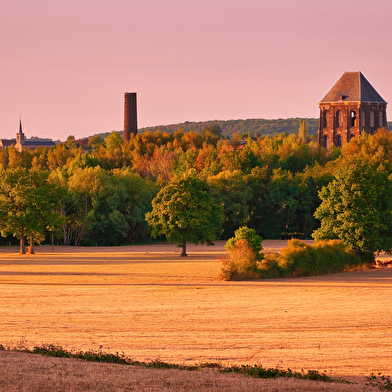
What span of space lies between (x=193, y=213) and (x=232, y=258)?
1887cm

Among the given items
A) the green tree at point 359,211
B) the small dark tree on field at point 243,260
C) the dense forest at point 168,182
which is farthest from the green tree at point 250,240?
the dense forest at point 168,182

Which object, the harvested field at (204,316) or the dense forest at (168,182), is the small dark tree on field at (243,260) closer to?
the harvested field at (204,316)

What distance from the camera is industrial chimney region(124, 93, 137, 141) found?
14700 cm

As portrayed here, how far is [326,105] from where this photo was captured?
149 meters

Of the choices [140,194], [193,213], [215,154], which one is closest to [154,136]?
[215,154]

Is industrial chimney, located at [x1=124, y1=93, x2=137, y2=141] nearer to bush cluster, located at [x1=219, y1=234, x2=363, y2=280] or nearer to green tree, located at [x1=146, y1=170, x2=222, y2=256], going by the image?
green tree, located at [x1=146, y1=170, x2=222, y2=256]

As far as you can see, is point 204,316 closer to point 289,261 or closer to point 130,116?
point 289,261

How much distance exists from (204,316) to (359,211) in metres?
28.0

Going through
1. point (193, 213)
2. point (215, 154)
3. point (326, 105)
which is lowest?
point (193, 213)

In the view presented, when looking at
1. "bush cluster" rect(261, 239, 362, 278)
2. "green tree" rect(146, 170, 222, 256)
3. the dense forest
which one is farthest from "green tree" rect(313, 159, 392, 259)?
the dense forest

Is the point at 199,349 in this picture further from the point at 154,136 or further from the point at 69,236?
the point at 154,136

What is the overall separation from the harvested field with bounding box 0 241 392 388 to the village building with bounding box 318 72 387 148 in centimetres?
9846

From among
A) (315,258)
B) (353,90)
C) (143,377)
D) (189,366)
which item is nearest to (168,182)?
(315,258)

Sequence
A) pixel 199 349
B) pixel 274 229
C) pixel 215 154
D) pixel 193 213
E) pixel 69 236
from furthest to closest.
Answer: pixel 215 154 < pixel 274 229 < pixel 69 236 < pixel 193 213 < pixel 199 349
